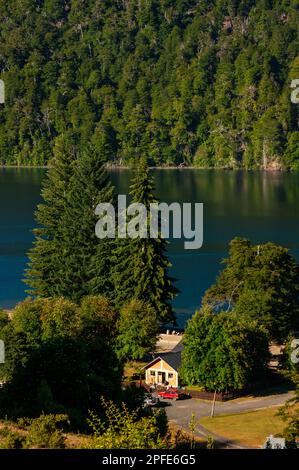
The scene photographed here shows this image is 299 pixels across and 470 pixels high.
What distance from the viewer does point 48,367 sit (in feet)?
103

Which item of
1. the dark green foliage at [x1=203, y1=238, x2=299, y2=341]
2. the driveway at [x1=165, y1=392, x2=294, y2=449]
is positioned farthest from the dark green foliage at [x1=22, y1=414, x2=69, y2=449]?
the dark green foliage at [x1=203, y1=238, x2=299, y2=341]

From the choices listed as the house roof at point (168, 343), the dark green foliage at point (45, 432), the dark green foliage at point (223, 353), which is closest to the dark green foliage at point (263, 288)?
the house roof at point (168, 343)

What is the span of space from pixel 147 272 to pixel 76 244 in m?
8.98

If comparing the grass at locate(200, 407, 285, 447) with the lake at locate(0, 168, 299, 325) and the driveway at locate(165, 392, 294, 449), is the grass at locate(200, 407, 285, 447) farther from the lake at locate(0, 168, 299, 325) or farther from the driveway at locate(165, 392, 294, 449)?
the lake at locate(0, 168, 299, 325)

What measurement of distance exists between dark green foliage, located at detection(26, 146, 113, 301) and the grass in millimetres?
19602

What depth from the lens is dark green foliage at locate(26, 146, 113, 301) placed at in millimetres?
58000

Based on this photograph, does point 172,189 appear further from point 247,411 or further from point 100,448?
point 100,448

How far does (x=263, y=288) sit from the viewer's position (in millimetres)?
49469

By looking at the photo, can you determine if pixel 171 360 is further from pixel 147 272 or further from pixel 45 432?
pixel 45 432

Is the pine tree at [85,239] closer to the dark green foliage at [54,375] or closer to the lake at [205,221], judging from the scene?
the lake at [205,221]

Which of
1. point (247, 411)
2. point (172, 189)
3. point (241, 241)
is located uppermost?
point (172, 189)

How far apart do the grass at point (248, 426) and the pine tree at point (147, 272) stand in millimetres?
13765

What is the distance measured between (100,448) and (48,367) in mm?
15639
